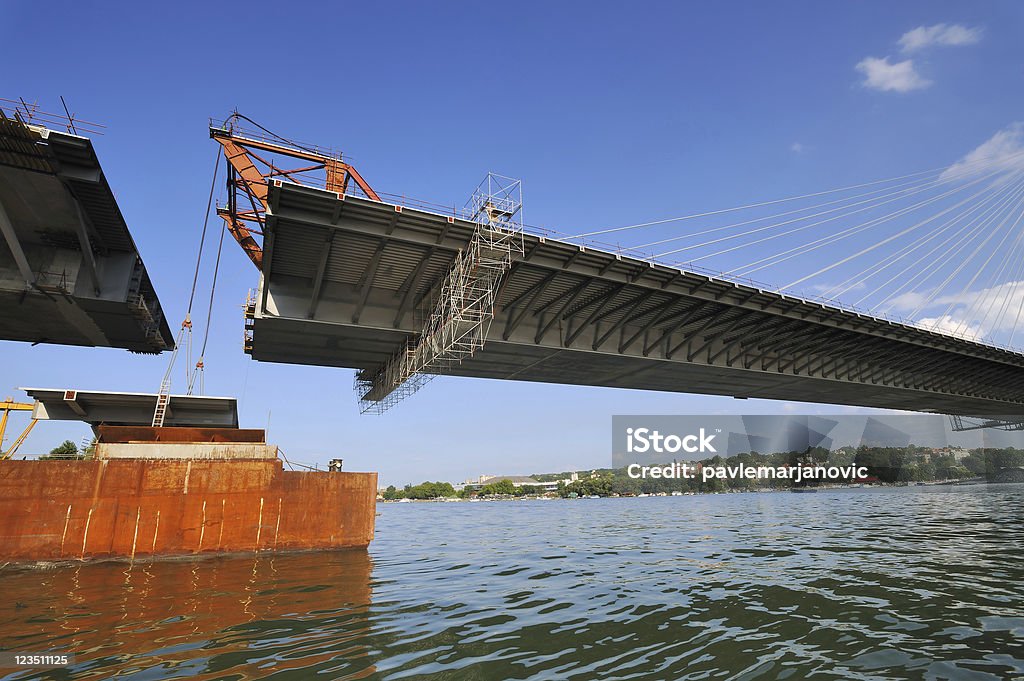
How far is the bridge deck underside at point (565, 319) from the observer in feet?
69.6

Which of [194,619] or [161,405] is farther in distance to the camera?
[161,405]

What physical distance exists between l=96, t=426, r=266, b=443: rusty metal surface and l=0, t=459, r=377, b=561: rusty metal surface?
106 inches

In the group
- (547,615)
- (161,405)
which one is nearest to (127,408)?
(161,405)

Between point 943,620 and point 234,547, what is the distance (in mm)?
21062

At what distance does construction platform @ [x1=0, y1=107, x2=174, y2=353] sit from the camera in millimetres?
19375

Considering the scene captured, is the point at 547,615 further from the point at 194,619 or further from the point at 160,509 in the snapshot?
the point at 160,509

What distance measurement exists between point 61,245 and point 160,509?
1299 cm

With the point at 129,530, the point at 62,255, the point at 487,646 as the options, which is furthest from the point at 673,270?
the point at 62,255

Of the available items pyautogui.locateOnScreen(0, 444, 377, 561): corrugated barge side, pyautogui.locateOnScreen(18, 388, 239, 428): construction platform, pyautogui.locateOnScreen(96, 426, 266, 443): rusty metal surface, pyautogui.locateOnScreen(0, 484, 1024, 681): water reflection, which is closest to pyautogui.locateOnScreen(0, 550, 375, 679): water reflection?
pyautogui.locateOnScreen(0, 484, 1024, 681): water reflection

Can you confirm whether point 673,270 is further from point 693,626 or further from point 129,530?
point 129,530

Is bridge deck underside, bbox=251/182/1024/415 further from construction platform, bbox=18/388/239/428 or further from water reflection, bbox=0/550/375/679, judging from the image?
water reflection, bbox=0/550/375/679

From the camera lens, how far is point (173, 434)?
74.0 ft

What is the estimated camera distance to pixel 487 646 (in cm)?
818

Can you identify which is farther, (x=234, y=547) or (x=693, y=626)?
(x=234, y=547)
